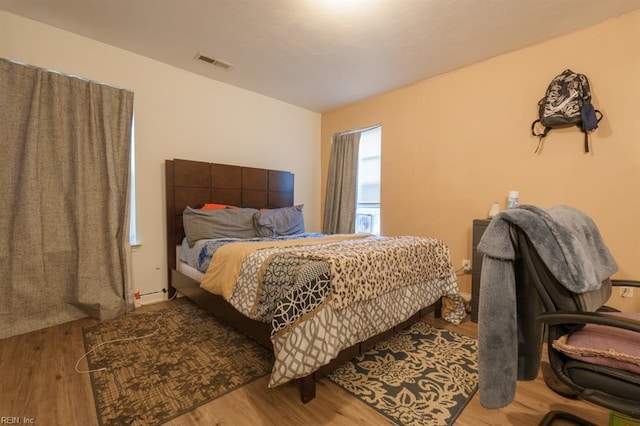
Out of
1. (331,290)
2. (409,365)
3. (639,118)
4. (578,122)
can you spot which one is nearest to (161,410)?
(331,290)

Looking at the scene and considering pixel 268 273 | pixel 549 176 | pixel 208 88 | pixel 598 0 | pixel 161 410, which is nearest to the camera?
pixel 161 410

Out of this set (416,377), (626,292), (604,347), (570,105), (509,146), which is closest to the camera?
(604,347)

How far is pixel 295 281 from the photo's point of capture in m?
1.49

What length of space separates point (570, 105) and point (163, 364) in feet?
11.9

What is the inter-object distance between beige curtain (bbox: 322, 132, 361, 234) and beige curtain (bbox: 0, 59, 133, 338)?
2577 mm

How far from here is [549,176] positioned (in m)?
2.48

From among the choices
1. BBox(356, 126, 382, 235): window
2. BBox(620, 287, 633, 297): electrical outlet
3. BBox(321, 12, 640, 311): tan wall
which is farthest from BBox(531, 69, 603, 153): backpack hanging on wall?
BBox(356, 126, 382, 235): window

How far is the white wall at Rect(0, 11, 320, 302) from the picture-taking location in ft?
7.77

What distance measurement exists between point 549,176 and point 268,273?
2604mm

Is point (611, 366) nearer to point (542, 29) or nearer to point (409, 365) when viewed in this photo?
point (409, 365)

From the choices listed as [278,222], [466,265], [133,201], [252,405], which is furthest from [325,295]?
[133,201]

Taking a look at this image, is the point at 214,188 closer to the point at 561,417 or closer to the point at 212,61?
the point at 212,61

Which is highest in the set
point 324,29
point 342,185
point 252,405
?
point 324,29

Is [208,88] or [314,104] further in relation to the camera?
[314,104]
